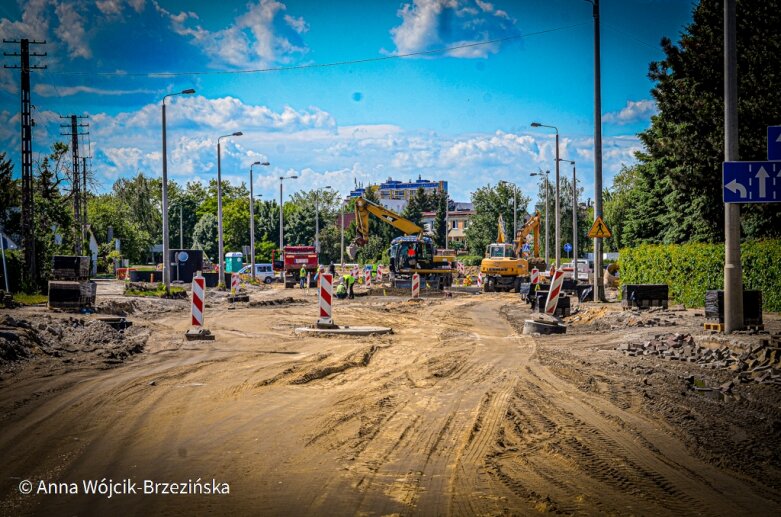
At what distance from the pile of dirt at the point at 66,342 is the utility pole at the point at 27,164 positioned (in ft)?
60.5

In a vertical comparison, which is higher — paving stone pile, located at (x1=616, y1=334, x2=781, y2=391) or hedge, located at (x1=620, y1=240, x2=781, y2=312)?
hedge, located at (x1=620, y1=240, x2=781, y2=312)

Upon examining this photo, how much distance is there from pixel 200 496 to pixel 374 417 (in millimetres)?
2895

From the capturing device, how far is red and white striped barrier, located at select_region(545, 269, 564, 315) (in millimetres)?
19188

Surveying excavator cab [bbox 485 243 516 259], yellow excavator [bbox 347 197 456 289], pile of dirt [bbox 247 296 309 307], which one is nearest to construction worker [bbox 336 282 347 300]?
pile of dirt [bbox 247 296 309 307]

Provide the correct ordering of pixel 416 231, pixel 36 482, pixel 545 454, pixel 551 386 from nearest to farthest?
pixel 36 482 < pixel 545 454 < pixel 551 386 < pixel 416 231

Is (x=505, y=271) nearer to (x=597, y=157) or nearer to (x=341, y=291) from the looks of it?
(x=341, y=291)

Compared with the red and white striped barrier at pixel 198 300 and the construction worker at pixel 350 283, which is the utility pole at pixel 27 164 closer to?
the construction worker at pixel 350 283

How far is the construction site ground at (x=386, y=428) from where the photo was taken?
17.3 feet

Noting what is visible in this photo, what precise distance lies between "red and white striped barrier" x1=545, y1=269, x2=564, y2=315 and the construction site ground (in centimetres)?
472

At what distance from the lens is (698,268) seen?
24.1 m

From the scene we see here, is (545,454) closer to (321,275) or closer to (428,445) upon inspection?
(428,445)

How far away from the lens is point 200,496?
5289 millimetres

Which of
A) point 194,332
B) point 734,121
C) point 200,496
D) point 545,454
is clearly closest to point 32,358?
point 194,332

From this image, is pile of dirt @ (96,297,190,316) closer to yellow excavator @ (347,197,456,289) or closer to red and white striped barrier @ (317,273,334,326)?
red and white striped barrier @ (317,273,334,326)
